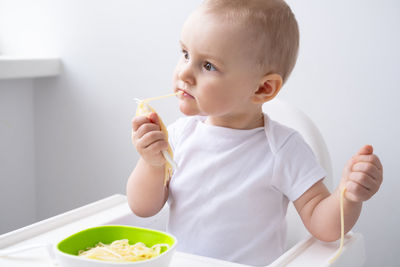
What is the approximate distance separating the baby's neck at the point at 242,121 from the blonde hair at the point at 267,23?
0.11 metres

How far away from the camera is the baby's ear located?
91 cm

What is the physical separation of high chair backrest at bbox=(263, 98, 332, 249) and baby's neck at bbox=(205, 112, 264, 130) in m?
0.11

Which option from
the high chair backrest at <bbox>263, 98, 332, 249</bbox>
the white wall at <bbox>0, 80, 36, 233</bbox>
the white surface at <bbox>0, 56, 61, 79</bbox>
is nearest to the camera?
the high chair backrest at <bbox>263, 98, 332, 249</bbox>

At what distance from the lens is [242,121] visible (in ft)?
3.23

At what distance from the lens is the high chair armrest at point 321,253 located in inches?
31.9

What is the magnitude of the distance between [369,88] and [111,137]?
2.80ft

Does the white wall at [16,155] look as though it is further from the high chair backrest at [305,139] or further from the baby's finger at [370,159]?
the baby's finger at [370,159]

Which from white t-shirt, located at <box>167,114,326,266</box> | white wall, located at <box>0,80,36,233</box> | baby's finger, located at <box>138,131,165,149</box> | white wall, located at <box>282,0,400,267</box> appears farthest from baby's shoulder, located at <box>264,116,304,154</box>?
white wall, located at <box>0,80,36,233</box>

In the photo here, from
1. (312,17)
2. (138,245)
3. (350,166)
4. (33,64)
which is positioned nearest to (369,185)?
(350,166)

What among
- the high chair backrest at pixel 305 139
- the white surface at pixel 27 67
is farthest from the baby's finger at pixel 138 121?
the white surface at pixel 27 67

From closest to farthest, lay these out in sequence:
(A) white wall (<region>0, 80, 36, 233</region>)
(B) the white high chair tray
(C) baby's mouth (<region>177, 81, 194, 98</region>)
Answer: (B) the white high chair tray < (C) baby's mouth (<region>177, 81, 194, 98</region>) < (A) white wall (<region>0, 80, 36, 233</region>)

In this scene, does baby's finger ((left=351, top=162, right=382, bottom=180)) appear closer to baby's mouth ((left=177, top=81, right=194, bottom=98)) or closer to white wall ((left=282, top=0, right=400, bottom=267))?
baby's mouth ((left=177, top=81, right=194, bottom=98))

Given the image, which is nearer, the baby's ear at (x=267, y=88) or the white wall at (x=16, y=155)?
the baby's ear at (x=267, y=88)

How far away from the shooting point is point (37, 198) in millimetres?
2006
